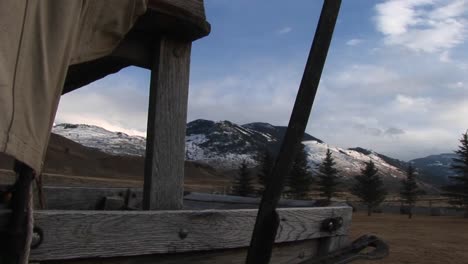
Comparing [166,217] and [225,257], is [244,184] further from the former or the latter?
[166,217]

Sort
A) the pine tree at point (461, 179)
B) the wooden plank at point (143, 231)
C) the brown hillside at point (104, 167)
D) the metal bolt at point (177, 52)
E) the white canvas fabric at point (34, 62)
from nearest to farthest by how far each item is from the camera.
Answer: the white canvas fabric at point (34, 62) → the wooden plank at point (143, 231) → the metal bolt at point (177, 52) → the pine tree at point (461, 179) → the brown hillside at point (104, 167)

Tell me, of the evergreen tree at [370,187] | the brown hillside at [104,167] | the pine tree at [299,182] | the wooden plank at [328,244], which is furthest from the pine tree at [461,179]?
the wooden plank at [328,244]

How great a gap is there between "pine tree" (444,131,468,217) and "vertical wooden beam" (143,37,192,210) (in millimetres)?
42541

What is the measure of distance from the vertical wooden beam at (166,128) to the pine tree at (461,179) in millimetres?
42541

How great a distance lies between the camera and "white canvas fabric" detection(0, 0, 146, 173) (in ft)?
4.34

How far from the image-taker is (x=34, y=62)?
4.82 feet

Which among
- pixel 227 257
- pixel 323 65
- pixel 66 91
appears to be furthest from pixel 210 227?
pixel 66 91

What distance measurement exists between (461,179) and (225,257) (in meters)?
45.0

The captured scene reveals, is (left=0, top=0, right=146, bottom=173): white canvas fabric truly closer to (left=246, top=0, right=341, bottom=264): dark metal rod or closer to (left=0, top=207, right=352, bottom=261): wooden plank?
(left=0, top=207, right=352, bottom=261): wooden plank

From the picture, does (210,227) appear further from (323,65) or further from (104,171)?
(104,171)

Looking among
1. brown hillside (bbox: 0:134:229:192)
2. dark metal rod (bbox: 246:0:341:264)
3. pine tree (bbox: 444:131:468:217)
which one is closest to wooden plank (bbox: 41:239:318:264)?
dark metal rod (bbox: 246:0:341:264)

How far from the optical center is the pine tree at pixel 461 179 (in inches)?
1630

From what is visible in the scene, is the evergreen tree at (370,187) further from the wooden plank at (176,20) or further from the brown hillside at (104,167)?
the wooden plank at (176,20)

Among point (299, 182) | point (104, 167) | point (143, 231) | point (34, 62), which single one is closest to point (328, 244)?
point (143, 231)
